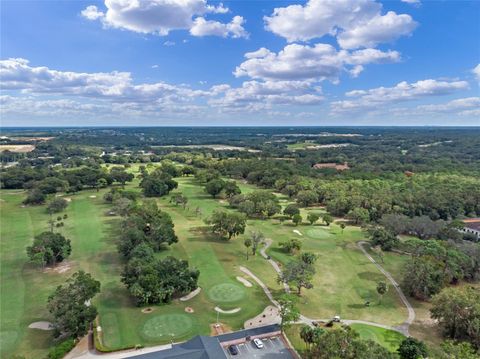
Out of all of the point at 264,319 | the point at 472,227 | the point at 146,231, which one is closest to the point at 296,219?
the point at 146,231

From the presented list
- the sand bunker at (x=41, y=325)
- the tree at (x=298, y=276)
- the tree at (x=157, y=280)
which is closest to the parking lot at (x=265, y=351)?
the tree at (x=298, y=276)

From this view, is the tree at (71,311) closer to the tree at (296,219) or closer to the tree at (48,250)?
the tree at (48,250)

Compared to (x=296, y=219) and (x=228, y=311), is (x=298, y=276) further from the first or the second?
(x=296, y=219)

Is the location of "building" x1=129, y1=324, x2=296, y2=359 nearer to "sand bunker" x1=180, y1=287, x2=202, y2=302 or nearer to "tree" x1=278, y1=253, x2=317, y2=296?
"tree" x1=278, y1=253, x2=317, y2=296

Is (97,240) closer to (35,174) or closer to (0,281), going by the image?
(0,281)

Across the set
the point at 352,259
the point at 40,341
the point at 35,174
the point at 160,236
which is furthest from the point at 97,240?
the point at 35,174

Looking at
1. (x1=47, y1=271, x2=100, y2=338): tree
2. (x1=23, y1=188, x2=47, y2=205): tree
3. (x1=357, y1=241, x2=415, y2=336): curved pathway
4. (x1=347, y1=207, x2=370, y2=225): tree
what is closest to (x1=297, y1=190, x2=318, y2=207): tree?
(x1=347, y1=207, x2=370, y2=225): tree
